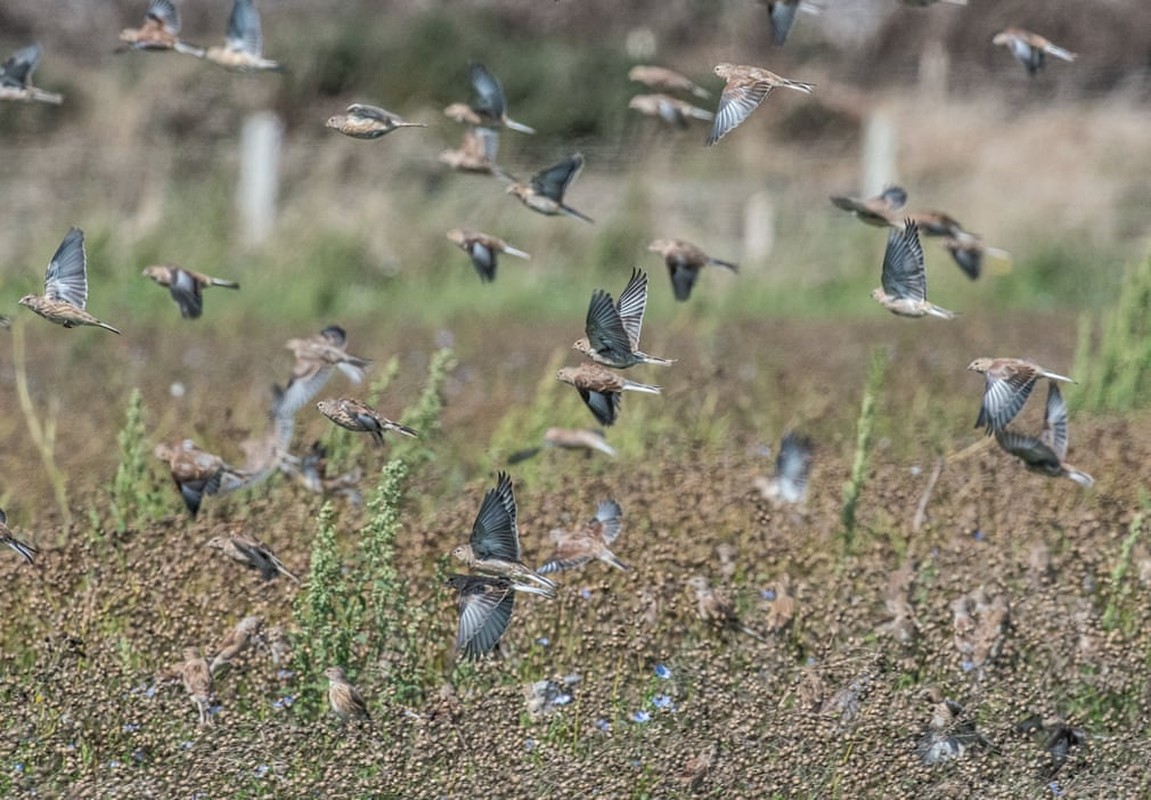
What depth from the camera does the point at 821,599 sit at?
5.11 meters

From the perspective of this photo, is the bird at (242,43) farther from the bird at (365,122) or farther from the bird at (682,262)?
the bird at (682,262)

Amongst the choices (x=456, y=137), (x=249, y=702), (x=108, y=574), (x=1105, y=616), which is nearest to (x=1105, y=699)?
(x=1105, y=616)

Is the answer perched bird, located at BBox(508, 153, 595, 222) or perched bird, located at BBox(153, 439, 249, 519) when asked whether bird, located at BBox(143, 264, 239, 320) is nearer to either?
perched bird, located at BBox(153, 439, 249, 519)

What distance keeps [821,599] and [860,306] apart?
9833 millimetres

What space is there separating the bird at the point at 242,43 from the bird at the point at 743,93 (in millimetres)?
1658

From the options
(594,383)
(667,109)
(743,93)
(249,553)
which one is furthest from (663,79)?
(249,553)

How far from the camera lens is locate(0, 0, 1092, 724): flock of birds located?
421cm

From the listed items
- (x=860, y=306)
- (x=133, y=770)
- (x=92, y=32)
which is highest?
(x=133, y=770)

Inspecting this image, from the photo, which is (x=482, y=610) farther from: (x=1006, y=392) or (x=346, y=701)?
(x=1006, y=392)

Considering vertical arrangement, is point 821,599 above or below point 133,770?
below

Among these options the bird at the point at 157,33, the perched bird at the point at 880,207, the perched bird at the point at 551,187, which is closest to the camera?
the perched bird at the point at 880,207

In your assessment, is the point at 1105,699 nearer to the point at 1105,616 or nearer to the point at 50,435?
the point at 1105,616

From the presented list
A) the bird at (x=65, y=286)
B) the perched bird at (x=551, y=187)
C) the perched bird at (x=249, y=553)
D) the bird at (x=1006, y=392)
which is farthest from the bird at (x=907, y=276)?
the bird at (x=65, y=286)

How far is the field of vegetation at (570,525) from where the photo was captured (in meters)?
4.03
